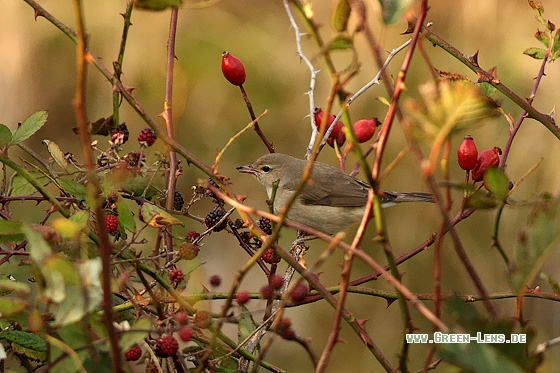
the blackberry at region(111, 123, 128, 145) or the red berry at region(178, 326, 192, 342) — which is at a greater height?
the blackberry at region(111, 123, 128, 145)

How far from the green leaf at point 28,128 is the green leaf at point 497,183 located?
2.07 feet

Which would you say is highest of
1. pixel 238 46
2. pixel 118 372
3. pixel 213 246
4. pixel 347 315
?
pixel 238 46

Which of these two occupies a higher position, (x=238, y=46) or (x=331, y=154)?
(x=238, y=46)

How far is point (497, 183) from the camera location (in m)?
0.64

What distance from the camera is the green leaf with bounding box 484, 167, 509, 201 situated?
0.63 meters

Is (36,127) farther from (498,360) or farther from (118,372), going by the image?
(498,360)

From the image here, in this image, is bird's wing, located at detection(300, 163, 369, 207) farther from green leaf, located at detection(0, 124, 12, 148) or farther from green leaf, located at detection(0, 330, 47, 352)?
green leaf, located at detection(0, 330, 47, 352)

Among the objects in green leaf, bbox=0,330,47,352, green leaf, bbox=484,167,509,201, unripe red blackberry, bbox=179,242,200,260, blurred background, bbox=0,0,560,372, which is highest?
blurred background, bbox=0,0,560,372

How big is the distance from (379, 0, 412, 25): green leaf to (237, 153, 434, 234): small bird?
2139 mm

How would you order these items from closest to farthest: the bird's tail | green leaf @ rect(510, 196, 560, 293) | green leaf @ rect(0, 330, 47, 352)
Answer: green leaf @ rect(510, 196, 560, 293), green leaf @ rect(0, 330, 47, 352), the bird's tail

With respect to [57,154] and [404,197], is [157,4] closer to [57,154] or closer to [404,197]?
[57,154]

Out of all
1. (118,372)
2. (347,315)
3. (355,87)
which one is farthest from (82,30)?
(355,87)

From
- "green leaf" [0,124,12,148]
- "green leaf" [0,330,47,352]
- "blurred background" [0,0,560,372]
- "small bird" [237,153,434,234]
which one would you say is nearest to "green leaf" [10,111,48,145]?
"green leaf" [0,124,12,148]

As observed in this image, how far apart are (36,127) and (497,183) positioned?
2.14ft
